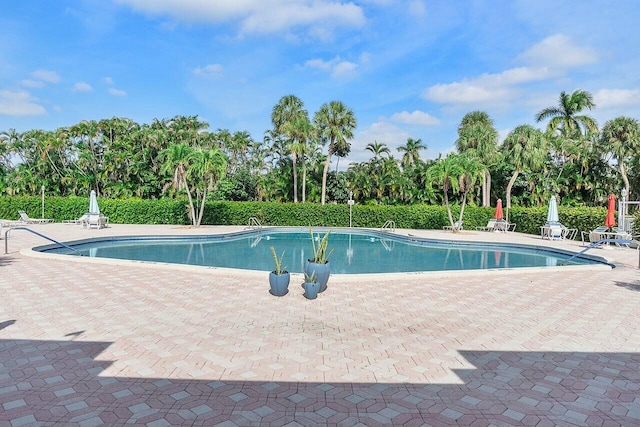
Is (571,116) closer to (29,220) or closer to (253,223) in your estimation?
(253,223)

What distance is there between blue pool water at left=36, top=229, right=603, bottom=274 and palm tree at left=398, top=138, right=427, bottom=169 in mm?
15959

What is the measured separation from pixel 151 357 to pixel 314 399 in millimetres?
1939

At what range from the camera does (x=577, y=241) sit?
1816cm

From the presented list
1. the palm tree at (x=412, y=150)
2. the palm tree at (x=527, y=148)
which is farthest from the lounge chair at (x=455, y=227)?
the palm tree at (x=412, y=150)

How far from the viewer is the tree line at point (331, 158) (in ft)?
90.9

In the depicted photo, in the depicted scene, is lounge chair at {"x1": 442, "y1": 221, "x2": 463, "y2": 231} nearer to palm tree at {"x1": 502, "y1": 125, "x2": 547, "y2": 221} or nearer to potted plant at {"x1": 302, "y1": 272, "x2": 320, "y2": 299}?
palm tree at {"x1": 502, "y1": 125, "x2": 547, "y2": 221}

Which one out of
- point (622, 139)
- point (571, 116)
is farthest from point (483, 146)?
point (571, 116)

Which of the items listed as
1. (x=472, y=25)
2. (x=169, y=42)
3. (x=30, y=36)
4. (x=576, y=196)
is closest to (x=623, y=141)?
(x=576, y=196)

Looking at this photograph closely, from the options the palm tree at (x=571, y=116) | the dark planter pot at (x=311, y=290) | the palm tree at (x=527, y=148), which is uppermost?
the palm tree at (x=571, y=116)

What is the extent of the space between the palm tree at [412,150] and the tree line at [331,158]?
9 cm

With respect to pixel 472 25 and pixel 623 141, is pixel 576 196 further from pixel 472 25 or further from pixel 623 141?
pixel 472 25

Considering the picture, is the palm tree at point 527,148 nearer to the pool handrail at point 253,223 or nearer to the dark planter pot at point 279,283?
the pool handrail at point 253,223

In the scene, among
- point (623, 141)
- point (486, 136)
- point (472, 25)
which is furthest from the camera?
point (486, 136)

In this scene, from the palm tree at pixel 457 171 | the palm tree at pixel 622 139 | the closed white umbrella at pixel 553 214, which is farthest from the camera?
the palm tree at pixel 622 139
